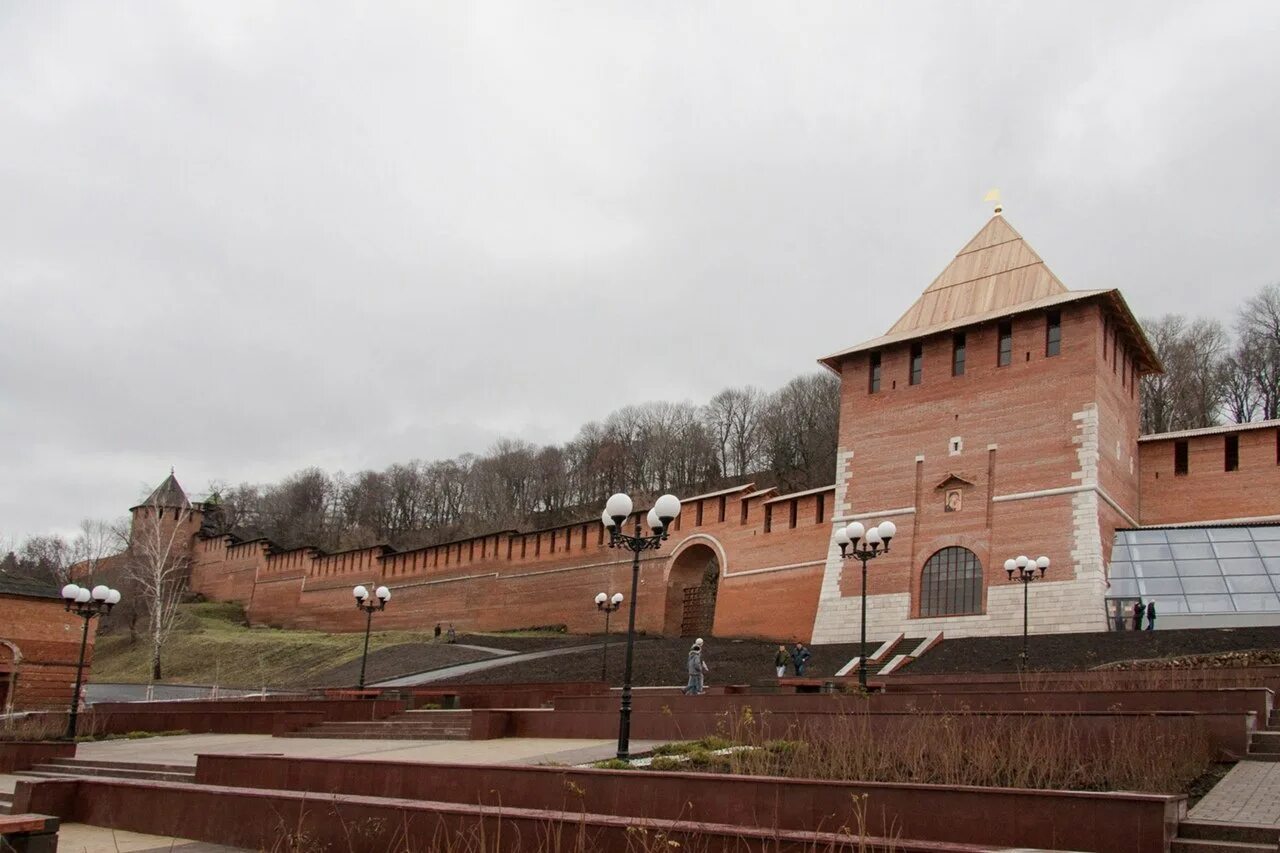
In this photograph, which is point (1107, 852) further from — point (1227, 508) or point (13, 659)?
point (13, 659)

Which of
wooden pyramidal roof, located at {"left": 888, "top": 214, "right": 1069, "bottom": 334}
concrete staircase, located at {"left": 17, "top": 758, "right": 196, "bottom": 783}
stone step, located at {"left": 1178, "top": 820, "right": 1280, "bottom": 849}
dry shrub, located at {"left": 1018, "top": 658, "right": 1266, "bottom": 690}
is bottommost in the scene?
concrete staircase, located at {"left": 17, "top": 758, "right": 196, "bottom": 783}

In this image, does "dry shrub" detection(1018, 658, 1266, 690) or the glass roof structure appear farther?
the glass roof structure

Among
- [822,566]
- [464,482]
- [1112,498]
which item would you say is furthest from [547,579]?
[464,482]

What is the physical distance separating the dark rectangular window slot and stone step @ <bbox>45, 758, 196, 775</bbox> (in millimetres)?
21561

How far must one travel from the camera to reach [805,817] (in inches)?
258

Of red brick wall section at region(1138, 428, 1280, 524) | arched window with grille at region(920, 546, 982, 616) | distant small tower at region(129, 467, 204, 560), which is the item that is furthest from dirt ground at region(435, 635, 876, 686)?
distant small tower at region(129, 467, 204, 560)

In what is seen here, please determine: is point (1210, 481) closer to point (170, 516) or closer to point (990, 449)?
point (990, 449)

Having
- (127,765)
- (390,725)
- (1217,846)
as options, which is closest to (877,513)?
(390,725)

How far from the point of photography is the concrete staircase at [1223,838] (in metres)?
5.54

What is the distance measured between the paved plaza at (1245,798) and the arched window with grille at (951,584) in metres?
17.4

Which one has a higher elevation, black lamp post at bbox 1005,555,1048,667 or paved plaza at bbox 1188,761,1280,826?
black lamp post at bbox 1005,555,1048,667

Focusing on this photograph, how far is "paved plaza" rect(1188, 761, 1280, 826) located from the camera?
6.18 m

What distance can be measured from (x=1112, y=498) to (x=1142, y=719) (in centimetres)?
1860

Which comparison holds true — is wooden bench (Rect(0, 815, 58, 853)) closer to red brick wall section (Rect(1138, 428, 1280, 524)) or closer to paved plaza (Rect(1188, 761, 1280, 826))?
paved plaza (Rect(1188, 761, 1280, 826))
